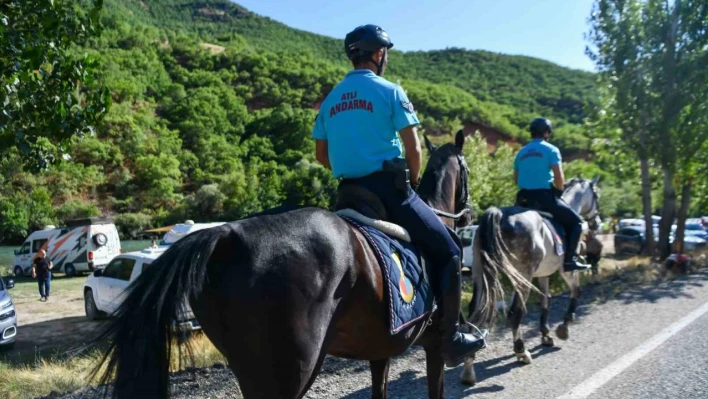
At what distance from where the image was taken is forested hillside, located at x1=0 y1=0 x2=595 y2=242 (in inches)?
1852

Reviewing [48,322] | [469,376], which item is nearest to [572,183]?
[469,376]

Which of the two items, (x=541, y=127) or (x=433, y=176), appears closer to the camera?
(x=433, y=176)

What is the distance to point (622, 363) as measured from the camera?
21.5ft

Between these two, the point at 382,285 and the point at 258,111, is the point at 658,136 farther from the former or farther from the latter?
the point at 258,111

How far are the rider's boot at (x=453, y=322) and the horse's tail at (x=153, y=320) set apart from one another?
1.82 metres

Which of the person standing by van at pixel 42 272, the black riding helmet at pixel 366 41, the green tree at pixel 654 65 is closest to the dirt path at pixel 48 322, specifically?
the person standing by van at pixel 42 272

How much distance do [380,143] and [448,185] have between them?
141 centimetres

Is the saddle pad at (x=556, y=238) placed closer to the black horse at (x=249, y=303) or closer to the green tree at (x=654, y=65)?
the black horse at (x=249, y=303)

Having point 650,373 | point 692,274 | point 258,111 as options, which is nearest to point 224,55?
point 258,111

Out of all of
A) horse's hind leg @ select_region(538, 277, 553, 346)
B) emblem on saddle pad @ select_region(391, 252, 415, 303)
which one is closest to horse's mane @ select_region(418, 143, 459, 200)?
emblem on saddle pad @ select_region(391, 252, 415, 303)

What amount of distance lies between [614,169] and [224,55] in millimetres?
84990

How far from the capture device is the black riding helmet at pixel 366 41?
12.4ft

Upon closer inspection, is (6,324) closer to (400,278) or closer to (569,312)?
(569,312)

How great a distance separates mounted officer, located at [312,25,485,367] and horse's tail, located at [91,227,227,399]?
1267 millimetres
